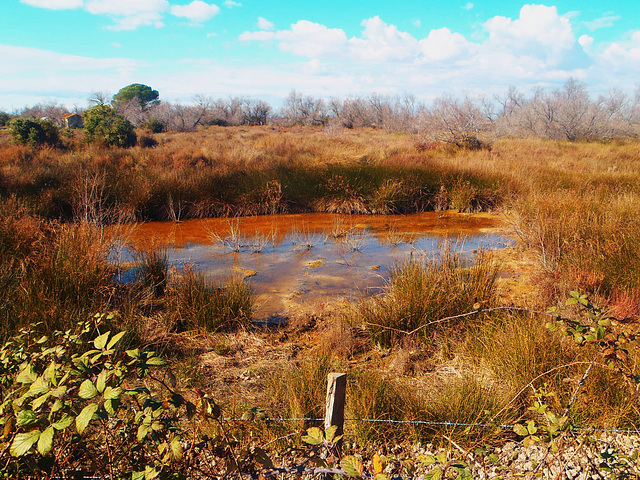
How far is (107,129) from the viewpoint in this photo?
16484 millimetres

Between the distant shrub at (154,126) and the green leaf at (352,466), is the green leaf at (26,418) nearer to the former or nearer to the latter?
the green leaf at (352,466)

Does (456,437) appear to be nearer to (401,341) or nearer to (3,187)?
(401,341)

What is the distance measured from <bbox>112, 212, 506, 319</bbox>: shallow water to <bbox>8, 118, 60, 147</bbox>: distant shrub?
8.51 metres

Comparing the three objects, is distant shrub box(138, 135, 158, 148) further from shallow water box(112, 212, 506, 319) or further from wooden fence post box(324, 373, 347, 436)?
wooden fence post box(324, 373, 347, 436)

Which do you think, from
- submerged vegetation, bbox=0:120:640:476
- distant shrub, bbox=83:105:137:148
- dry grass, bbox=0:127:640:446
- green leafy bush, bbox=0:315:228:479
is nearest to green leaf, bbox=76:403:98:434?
green leafy bush, bbox=0:315:228:479

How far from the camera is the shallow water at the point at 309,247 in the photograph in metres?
6.05

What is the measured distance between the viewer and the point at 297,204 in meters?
11.2

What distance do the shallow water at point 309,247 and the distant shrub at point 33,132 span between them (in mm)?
8510

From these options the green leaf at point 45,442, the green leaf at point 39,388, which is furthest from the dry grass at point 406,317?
the green leaf at point 45,442

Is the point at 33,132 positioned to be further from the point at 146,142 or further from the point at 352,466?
the point at 352,466

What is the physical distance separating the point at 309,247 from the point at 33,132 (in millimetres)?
12225

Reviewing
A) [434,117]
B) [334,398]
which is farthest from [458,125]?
[334,398]

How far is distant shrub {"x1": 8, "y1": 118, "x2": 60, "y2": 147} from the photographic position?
49.4ft

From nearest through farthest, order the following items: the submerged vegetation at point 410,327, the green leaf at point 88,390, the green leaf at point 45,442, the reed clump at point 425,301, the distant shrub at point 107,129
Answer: the green leaf at point 45,442, the green leaf at point 88,390, the submerged vegetation at point 410,327, the reed clump at point 425,301, the distant shrub at point 107,129
